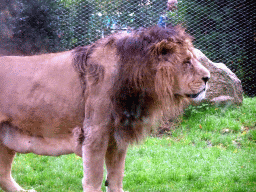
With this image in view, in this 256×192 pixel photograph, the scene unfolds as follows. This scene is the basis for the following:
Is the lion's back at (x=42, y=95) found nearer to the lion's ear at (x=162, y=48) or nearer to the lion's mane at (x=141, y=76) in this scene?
the lion's mane at (x=141, y=76)

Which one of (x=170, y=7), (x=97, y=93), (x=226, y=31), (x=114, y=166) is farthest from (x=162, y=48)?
(x=226, y=31)

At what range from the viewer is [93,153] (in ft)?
8.82

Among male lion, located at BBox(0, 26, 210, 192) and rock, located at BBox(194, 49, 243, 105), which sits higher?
male lion, located at BBox(0, 26, 210, 192)

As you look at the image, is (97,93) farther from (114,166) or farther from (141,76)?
(114,166)

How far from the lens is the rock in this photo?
562cm

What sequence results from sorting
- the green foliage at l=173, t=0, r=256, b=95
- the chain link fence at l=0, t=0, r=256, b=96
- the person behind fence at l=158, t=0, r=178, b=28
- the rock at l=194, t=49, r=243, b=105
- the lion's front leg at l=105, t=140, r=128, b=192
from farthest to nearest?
1. the green foliage at l=173, t=0, r=256, b=95
2. the rock at l=194, t=49, r=243, b=105
3. the person behind fence at l=158, t=0, r=178, b=28
4. the chain link fence at l=0, t=0, r=256, b=96
5. the lion's front leg at l=105, t=140, r=128, b=192

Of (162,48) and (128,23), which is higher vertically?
(162,48)

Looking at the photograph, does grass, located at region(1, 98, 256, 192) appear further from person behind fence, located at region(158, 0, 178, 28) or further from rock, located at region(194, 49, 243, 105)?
person behind fence, located at region(158, 0, 178, 28)

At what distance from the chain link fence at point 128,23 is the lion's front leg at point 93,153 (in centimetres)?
97

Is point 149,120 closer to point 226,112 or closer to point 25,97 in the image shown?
point 25,97

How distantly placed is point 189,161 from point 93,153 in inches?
83.5

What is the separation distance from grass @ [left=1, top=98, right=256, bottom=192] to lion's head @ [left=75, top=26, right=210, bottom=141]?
772 mm

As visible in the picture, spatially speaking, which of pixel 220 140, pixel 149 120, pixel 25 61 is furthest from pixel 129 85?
pixel 220 140

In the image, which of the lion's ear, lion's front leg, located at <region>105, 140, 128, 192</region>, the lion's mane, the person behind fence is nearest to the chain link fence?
the person behind fence
